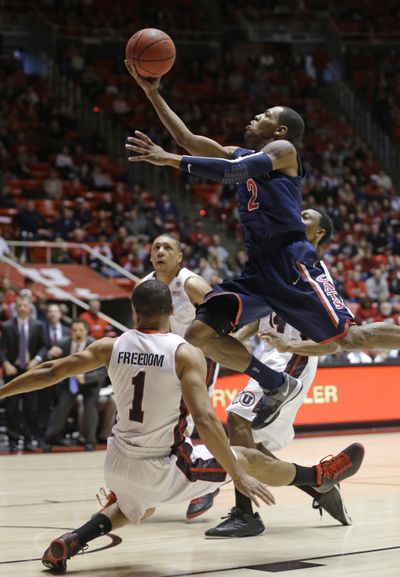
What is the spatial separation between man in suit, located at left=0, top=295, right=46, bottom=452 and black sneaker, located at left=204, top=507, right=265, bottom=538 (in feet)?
20.6

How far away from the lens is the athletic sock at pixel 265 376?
237 inches

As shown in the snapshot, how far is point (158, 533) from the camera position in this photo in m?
5.98

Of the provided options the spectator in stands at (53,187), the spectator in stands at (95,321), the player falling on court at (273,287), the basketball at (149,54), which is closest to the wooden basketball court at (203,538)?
the player falling on court at (273,287)

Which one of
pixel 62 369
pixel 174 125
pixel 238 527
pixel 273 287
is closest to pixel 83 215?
pixel 174 125

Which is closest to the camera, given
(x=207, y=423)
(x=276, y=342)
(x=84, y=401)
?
(x=207, y=423)

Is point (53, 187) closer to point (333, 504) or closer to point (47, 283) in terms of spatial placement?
point (47, 283)

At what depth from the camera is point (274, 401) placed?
6.06m

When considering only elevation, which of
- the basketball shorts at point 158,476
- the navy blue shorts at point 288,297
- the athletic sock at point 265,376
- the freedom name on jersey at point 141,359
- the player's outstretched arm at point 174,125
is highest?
the player's outstretched arm at point 174,125

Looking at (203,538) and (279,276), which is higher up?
(279,276)

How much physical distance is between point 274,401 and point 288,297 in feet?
2.00

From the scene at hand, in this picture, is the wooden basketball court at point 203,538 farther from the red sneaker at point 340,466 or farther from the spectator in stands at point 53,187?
the spectator in stands at point 53,187

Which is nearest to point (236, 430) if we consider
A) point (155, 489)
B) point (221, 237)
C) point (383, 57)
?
point (155, 489)

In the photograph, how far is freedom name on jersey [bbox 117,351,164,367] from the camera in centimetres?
475

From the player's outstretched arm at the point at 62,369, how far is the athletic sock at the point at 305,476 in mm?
1311
